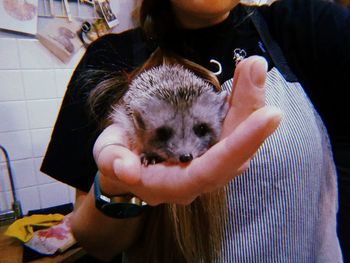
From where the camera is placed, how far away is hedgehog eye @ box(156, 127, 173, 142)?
854mm

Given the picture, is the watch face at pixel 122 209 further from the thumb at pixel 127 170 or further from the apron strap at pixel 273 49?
the apron strap at pixel 273 49

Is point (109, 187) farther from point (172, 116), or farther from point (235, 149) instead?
point (235, 149)

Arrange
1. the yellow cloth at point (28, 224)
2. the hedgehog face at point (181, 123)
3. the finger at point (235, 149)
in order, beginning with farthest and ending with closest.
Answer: the yellow cloth at point (28, 224) < the hedgehog face at point (181, 123) < the finger at point (235, 149)

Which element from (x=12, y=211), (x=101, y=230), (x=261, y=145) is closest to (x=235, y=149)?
(x=261, y=145)

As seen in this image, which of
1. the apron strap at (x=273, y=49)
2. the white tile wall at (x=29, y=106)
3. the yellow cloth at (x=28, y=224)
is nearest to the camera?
the apron strap at (x=273, y=49)

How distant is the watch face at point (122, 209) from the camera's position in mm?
765

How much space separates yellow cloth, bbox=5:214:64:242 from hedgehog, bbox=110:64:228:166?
1.40 meters

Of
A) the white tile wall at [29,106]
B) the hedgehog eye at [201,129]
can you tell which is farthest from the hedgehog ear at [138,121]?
the white tile wall at [29,106]

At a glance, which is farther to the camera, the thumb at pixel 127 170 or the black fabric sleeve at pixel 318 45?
the black fabric sleeve at pixel 318 45

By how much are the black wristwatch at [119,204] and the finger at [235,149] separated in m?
0.24

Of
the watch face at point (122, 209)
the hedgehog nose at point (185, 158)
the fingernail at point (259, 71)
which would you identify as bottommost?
the watch face at point (122, 209)

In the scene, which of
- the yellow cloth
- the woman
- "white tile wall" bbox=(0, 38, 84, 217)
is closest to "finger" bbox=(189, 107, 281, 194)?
the woman

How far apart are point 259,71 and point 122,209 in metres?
0.45

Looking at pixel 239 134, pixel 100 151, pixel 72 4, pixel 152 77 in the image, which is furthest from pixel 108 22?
pixel 239 134
